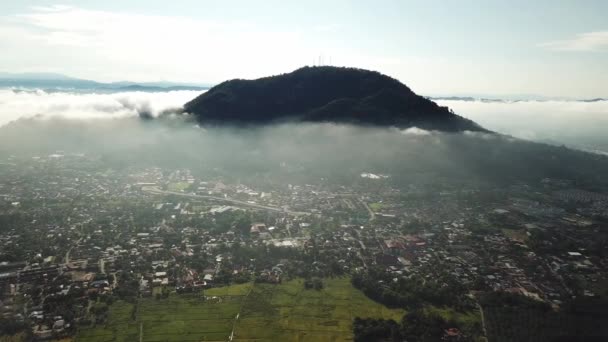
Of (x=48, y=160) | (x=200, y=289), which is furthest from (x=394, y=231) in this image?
(x=48, y=160)

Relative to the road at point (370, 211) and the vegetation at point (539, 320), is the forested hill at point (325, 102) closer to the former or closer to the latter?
the road at point (370, 211)

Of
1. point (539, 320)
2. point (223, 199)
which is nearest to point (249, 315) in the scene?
point (539, 320)

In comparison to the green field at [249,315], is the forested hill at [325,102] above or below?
above

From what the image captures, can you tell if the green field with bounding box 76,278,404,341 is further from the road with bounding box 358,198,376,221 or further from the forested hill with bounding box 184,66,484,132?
the forested hill with bounding box 184,66,484,132

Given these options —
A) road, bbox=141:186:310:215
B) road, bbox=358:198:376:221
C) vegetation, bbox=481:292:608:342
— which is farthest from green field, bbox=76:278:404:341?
road, bbox=141:186:310:215

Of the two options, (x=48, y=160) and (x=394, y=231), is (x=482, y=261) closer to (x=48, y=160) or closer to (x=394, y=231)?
(x=394, y=231)

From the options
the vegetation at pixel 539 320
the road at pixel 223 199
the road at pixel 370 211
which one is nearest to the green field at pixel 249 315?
the vegetation at pixel 539 320
